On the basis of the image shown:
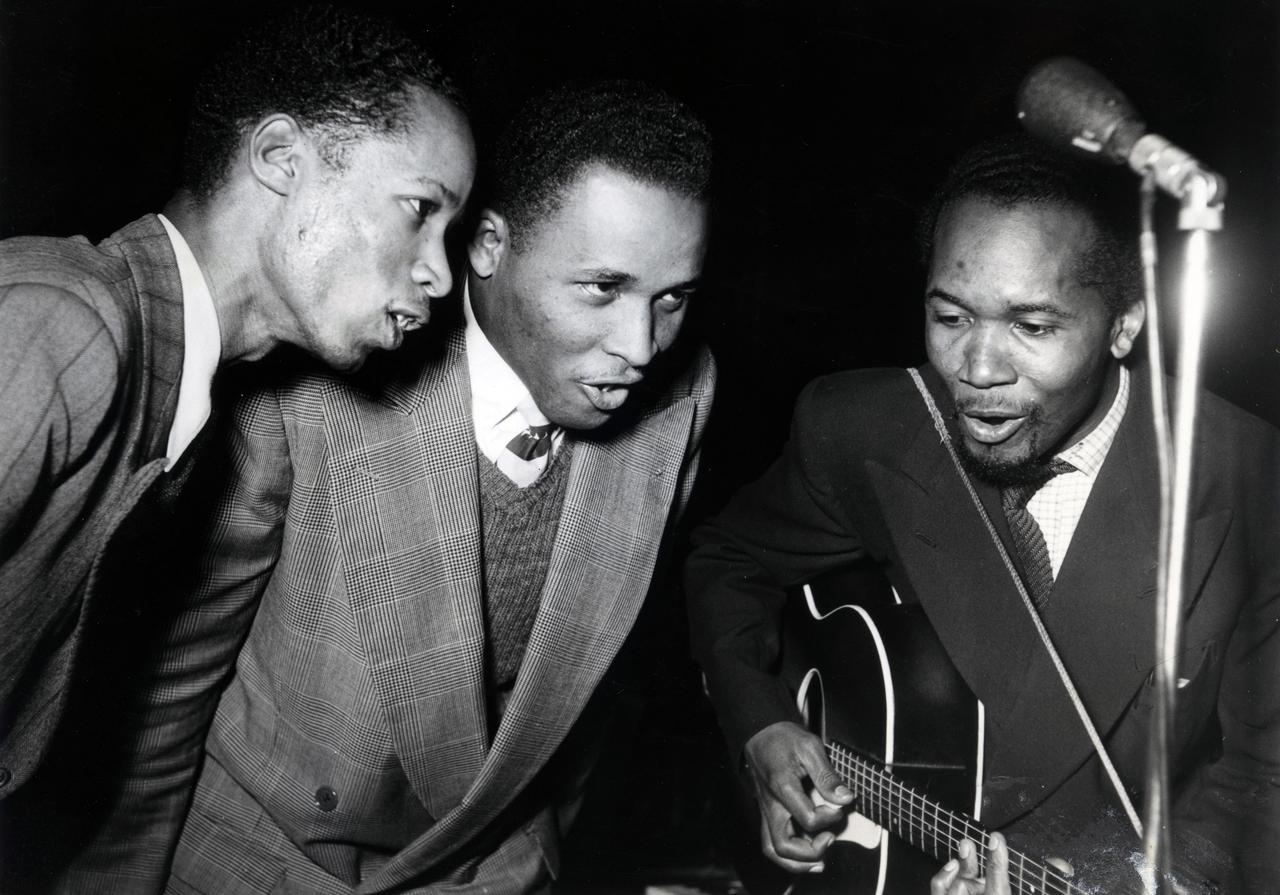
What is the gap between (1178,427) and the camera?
3.18 ft

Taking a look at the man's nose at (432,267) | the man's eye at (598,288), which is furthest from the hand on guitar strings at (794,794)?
the man's nose at (432,267)

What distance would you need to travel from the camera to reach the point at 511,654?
253cm

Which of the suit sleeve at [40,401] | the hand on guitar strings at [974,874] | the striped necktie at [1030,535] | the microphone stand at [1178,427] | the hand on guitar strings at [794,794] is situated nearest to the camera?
the microphone stand at [1178,427]

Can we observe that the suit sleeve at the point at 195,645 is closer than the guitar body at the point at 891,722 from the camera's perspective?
Yes

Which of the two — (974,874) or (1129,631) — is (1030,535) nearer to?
(1129,631)

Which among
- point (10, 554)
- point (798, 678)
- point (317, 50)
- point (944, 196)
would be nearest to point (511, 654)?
point (798, 678)

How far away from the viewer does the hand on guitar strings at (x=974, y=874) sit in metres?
2.08

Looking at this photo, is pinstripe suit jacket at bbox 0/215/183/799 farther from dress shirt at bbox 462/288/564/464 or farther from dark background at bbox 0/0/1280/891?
dark background at bbox 0/0/1280/891

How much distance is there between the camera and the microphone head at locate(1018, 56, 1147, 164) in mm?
1076

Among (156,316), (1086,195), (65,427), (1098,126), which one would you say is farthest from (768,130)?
(65,427)

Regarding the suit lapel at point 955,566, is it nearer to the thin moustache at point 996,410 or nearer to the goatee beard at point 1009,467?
the goatee beard at point 1009,467

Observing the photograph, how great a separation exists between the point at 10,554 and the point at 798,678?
221 centimetres

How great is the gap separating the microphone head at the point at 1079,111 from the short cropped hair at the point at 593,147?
1110mm

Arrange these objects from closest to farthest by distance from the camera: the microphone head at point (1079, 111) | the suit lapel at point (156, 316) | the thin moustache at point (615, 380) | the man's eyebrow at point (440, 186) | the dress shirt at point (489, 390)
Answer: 1. the microphone head at point (1079, 111)
2. the suit lapel at point (156, 316)
3. the man's eyebrow at point (440, 186)
4. the thin moustache at point (615, 380)
5. the dress shirt at point (489, 390)
